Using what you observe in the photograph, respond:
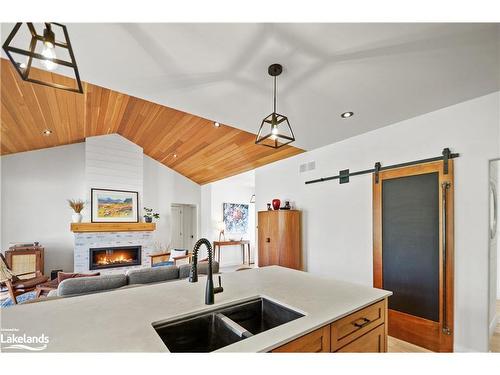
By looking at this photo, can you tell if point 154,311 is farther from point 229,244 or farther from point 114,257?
point 229,244

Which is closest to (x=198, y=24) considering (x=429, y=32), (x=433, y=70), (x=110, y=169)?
(x=429, y=32)

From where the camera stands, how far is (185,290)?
5.19 ft

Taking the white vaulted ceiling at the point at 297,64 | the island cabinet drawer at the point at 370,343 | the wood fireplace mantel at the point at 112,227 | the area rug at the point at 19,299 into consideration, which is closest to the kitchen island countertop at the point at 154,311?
the island cabinet drawer at the point at 370,343

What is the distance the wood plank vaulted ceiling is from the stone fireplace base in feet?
7.10

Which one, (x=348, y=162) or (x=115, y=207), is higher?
(x=348, y=162)

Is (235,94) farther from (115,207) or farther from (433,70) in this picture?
(115,207)

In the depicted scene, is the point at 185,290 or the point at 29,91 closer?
the point at 185,290

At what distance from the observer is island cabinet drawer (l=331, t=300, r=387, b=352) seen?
1.18m

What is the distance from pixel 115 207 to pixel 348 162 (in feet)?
17.5

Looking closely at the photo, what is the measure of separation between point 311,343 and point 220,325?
1.47 feet

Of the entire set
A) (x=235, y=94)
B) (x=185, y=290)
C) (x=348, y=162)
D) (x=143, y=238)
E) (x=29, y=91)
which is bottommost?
(x=143, y=238)

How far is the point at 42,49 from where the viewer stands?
4.40ft

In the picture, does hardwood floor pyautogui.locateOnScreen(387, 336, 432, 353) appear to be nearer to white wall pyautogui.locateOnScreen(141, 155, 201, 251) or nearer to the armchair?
the armchair
